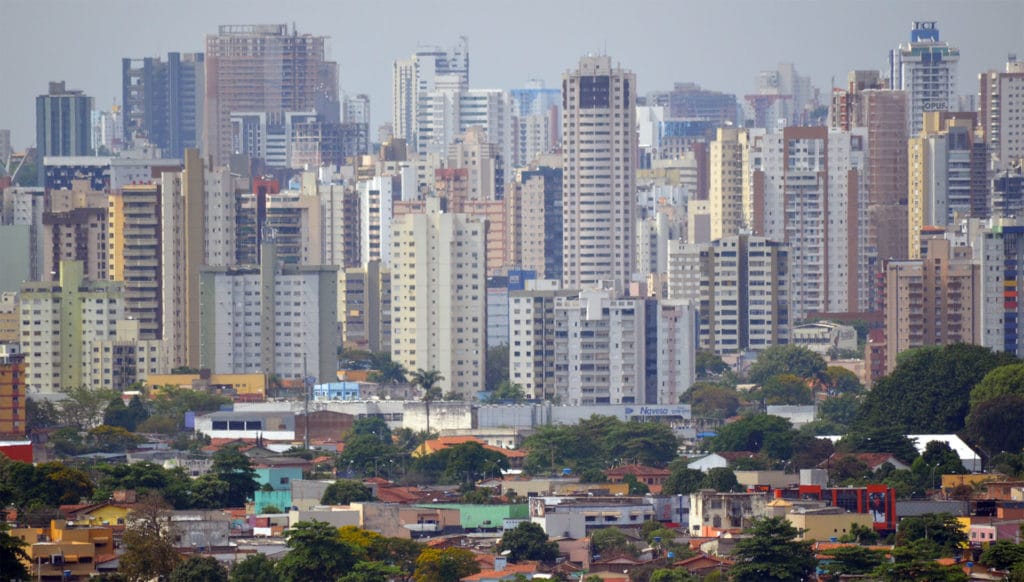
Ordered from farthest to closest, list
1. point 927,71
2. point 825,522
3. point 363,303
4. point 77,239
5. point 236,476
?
point 927,71 → point 363,303 → point 77,239 → point 236,476 → point 825,522

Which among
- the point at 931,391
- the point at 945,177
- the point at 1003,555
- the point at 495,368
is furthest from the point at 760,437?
the point at 945,177

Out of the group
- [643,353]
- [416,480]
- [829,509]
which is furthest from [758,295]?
[829,509]

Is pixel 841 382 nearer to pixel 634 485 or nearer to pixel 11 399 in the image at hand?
pixel 11 399

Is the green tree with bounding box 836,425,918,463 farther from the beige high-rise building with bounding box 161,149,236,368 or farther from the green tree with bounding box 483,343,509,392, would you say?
the beige high-rise building with bounding box 161,149,236,368

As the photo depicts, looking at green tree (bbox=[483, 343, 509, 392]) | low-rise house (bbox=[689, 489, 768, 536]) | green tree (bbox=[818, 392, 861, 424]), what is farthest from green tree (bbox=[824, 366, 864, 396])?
low-rise house (bbox=[689, 489, 768, 536])

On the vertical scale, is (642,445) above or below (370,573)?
above

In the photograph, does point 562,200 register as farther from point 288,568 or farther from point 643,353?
point 288,568

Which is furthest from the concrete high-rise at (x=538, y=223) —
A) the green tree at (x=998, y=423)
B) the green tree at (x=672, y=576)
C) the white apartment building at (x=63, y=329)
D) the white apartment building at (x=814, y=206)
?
the green tree at (x=672, y=576)
